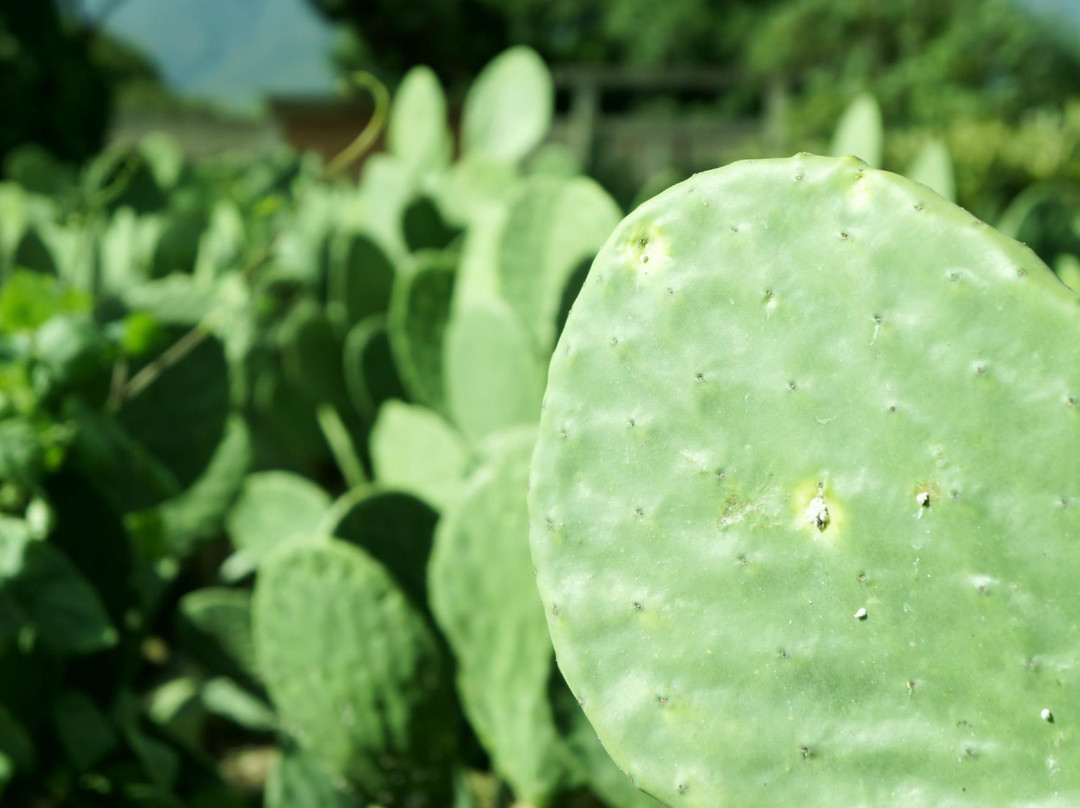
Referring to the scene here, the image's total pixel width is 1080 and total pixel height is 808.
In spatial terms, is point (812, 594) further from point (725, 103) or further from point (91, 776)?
point (725, 103)

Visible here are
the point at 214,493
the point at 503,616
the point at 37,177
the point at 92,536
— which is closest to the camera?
the point at 503,616

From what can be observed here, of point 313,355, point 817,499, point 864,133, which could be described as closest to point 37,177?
point 313,355

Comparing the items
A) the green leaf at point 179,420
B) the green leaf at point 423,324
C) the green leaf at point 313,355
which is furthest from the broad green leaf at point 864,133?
the green leaf at point 179,420

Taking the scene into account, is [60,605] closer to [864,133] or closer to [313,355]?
[313,355]

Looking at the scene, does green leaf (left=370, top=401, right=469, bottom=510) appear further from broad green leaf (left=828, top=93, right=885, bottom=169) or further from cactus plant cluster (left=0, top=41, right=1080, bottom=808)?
broad green leaf (left=828, top=93, right=885, bottom=169)

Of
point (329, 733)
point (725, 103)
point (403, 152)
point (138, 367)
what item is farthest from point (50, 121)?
point (725, 103)

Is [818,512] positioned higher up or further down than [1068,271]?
higher up

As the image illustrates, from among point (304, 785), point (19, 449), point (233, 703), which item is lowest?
point (233, 703)
